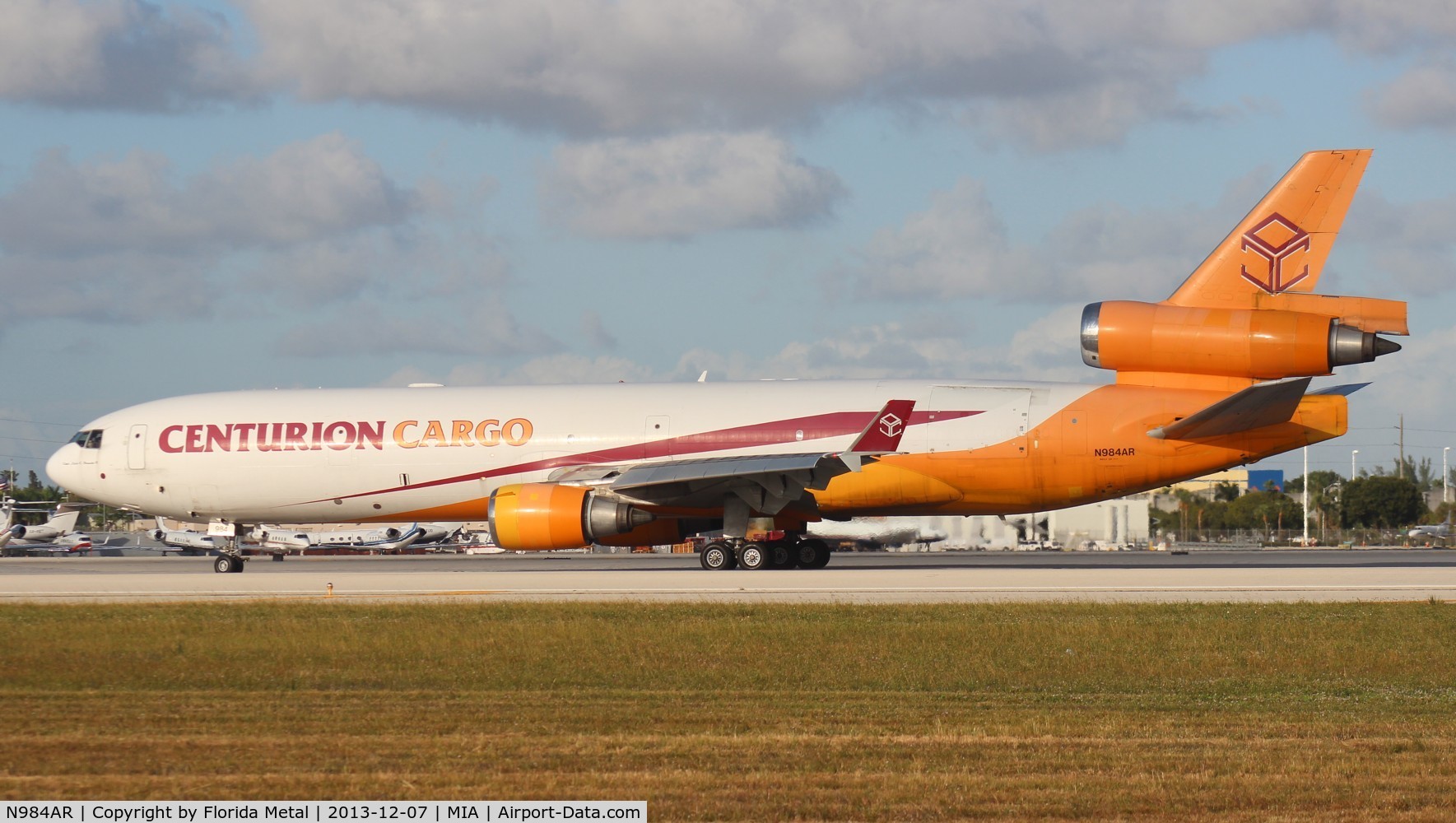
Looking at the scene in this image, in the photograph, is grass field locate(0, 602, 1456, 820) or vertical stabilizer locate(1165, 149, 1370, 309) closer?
grass field locate(0, 602, 1456, 820)

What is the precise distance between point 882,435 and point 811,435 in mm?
2342

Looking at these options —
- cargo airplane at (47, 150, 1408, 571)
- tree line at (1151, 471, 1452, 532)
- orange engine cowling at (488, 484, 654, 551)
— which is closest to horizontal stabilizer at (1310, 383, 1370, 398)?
cargo airplane at (47, 150, 1408, 571)

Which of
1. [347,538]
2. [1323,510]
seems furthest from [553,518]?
[1323,510]

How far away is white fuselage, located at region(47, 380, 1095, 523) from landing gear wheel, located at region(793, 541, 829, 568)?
2.38m

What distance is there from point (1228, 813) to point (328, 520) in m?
25.6

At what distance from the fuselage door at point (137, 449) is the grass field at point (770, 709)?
14032 mm

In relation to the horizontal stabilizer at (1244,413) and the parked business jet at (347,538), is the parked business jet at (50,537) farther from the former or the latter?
the horizontal stabilizer at (1244,413)

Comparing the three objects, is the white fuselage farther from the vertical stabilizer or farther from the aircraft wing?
the vertical stabilizer

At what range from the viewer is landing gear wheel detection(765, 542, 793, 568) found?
27.5 meters

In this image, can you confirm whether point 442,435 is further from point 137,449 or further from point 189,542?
point 189,542

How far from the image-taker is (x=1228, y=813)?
23.0 ft

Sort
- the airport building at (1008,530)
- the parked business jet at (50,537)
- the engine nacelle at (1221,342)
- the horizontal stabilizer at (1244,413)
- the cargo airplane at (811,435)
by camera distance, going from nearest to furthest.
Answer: the horizontal stabilizer at (1244,413)
the engine nacelle at (1221,342)
the cargo airplane at (811,435)
the airport building at (1008,530)
the parked business jet at (50,537)

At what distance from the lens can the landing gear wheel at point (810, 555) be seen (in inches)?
1107

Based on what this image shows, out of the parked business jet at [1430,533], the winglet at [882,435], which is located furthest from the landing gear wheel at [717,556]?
the parked business jet at [1430,533]
